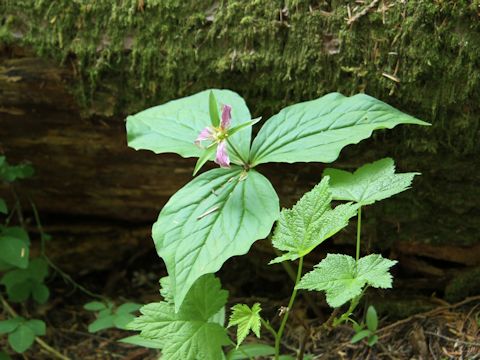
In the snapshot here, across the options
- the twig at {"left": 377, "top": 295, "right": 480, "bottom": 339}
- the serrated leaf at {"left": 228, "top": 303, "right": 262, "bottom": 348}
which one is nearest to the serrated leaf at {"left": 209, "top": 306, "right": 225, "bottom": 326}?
the serrated leaf at {"left": 228, "top": 303, "right": 262, "bottom": 348}

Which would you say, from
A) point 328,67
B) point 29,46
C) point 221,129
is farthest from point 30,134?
point 328,67

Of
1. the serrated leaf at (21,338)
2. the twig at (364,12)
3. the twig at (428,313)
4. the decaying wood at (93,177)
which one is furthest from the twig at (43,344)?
the twig at (364,12)

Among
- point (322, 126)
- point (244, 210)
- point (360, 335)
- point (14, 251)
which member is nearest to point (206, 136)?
point (244, 210)

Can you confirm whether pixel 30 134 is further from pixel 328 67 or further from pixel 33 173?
pixel 328 67

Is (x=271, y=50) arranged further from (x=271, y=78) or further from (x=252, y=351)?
(x=252, y=351)

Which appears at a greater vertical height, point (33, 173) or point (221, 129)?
point (221, 129)

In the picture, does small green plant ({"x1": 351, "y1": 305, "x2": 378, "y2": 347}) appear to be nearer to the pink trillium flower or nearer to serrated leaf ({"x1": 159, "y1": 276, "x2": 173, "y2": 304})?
serrated leaf ({"x1": 159, "y1": 276, "x2": 173, "y2": 304})

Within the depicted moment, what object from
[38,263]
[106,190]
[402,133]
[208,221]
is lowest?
[38,263]
